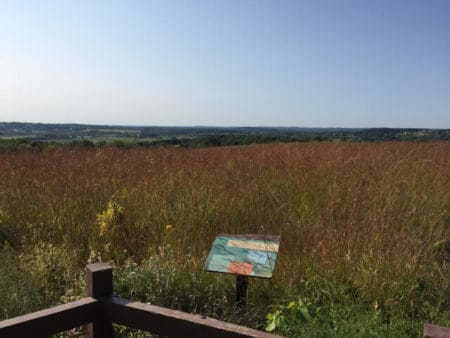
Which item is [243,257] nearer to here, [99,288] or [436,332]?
[99,288]

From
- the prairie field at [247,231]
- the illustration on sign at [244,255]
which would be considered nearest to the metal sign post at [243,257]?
the illustration on sign at [244,255]

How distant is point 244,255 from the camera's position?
262 cm

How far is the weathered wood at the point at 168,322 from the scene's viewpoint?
1759 mm

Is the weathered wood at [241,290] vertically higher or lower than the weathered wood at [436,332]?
lower

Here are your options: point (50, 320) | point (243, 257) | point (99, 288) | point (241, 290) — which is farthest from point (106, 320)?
point (241, 290)

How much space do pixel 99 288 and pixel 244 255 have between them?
3.11 ft

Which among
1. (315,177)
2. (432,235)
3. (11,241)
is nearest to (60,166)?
(11,241)

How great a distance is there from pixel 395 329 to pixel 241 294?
96cm

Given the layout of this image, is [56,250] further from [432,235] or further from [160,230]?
[432,235]

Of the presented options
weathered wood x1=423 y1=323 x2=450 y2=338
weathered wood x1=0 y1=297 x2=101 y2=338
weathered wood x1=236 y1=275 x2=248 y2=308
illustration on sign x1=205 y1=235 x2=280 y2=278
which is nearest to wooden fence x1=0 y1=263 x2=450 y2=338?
weathered wood x1=0 y1=297 x2=101 y2=338

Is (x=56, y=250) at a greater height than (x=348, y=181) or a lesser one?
lesser

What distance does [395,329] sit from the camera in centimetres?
263

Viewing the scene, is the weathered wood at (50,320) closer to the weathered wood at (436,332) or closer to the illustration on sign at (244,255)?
the illustration on sign at (244,255)

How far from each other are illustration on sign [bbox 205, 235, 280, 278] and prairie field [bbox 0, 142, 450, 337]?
0.27 metres
